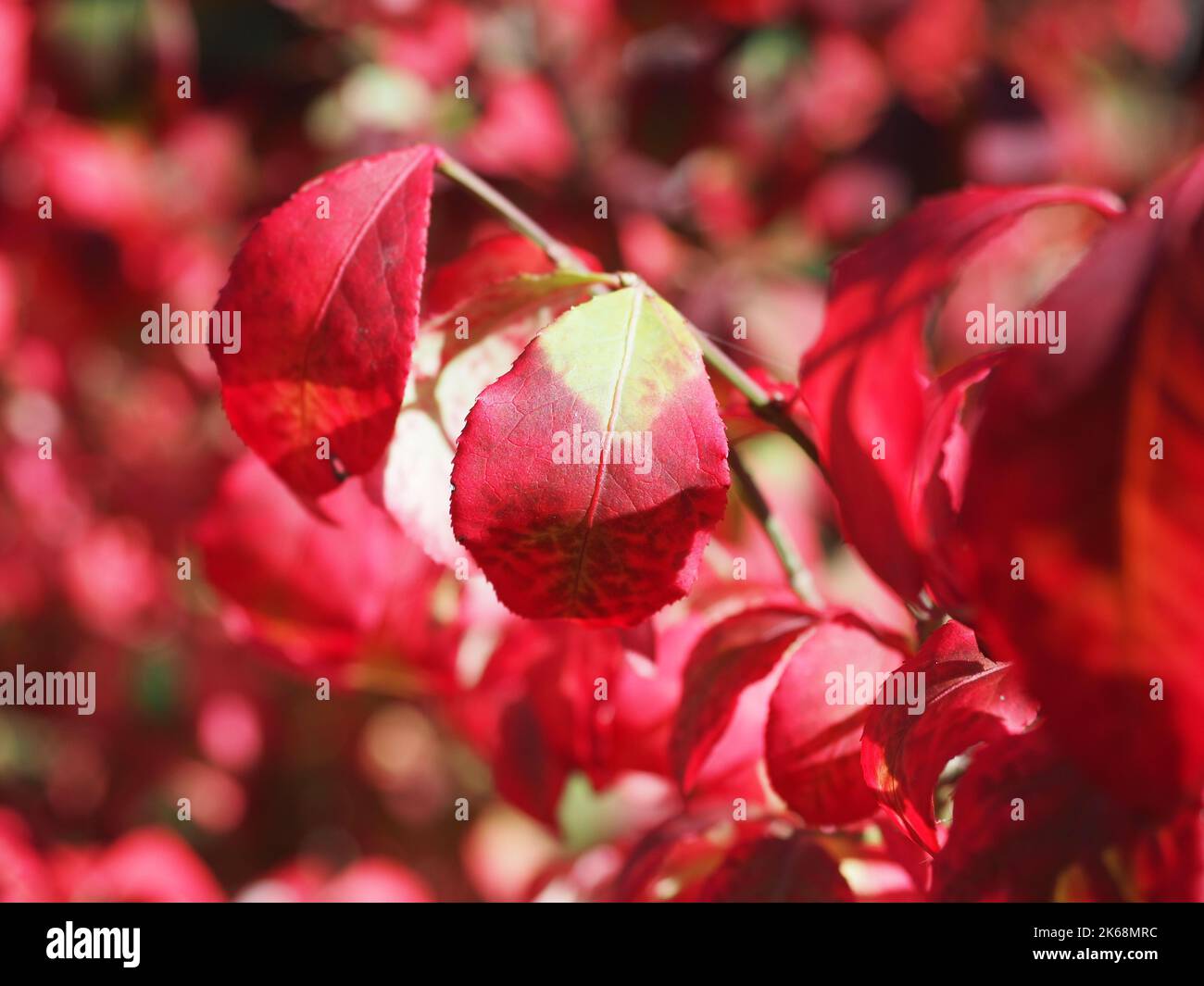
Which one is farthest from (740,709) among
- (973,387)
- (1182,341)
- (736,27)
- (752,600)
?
(736,27)

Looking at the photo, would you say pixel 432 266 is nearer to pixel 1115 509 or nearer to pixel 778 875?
pixel 778 875

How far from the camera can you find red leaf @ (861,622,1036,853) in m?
0.44

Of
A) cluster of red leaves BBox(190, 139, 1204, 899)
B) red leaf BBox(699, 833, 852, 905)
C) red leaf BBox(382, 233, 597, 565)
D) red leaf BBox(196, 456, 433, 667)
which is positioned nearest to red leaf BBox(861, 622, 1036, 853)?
cluster of red leaves BBox(190, 139, 1204, 899)

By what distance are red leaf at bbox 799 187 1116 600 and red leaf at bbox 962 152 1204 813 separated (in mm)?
223

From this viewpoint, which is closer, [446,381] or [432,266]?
[446,381]

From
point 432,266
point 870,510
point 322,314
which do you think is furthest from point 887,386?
point 432,266

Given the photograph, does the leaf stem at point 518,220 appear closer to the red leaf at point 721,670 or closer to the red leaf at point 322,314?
the red leaf at point 322,314

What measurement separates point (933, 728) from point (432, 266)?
77 centimetres

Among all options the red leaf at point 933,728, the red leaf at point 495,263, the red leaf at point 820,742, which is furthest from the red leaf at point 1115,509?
the red leaf at point 495,263

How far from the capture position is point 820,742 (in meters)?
0.54

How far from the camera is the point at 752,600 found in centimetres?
68

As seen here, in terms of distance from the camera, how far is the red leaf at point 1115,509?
279 millimetres

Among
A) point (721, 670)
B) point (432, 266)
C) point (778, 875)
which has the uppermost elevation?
point (432, 266)

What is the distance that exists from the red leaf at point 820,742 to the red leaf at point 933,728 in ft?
0.15
